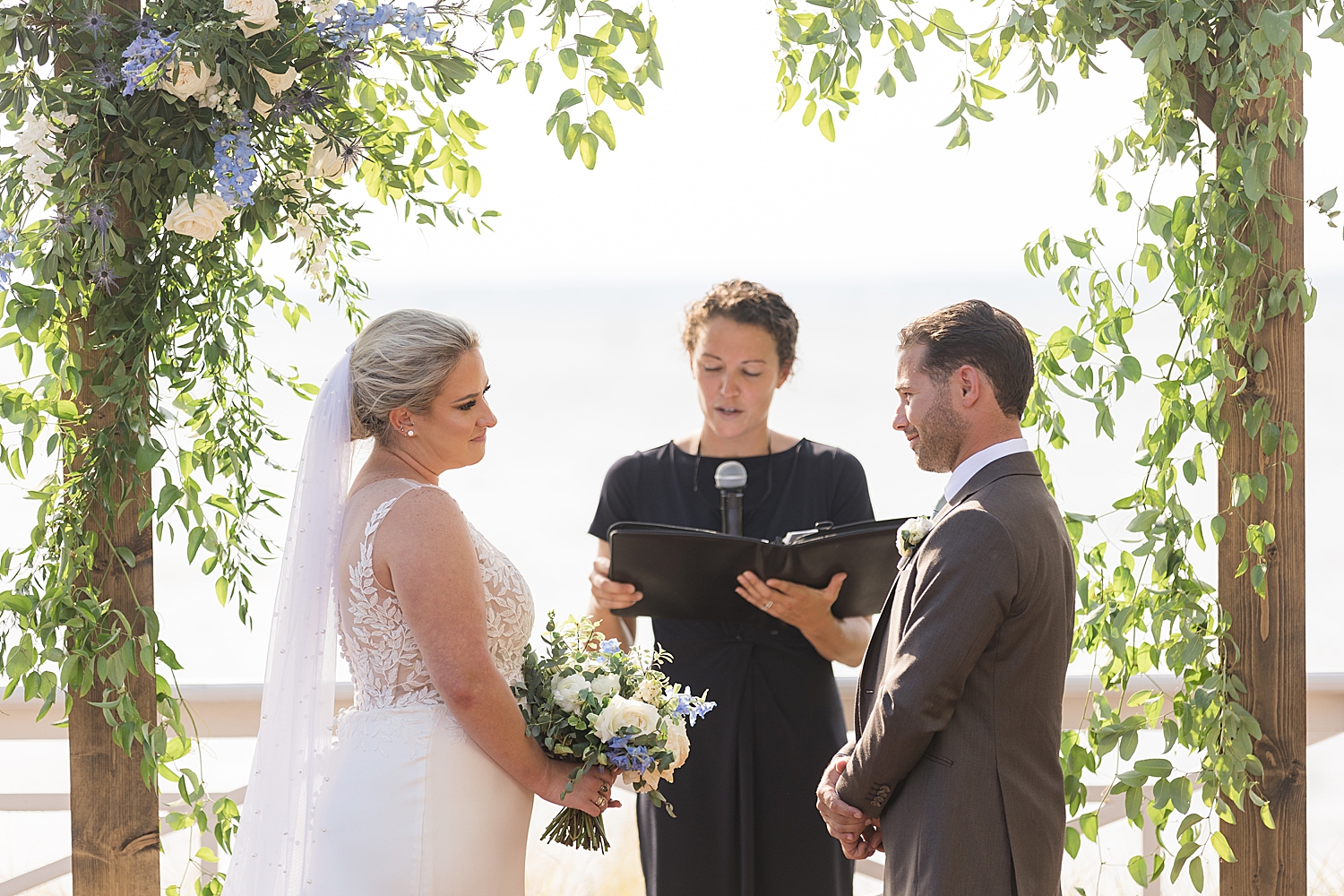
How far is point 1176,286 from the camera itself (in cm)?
216

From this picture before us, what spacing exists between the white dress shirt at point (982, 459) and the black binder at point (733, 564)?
399 millimetres

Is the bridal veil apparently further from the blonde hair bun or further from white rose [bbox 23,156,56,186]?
white rose [bbox 23,156,56,186]

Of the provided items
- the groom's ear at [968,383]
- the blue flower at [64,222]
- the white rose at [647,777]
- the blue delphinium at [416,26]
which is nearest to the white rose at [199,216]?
the blue flower at [64,222]

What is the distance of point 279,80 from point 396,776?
1330mm

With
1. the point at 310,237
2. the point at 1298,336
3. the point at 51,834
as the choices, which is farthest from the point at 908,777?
the point at 51,834

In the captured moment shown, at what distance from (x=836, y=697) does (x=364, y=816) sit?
117 centimetres

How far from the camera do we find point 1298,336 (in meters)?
2.17

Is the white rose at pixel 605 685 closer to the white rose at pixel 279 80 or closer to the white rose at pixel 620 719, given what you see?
the white rose at pixel 620 719

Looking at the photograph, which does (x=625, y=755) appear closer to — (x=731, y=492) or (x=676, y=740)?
(x=676, y=740)

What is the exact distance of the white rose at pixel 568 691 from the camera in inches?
81.0

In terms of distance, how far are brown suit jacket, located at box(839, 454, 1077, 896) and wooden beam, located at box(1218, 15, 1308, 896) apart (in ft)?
1.93

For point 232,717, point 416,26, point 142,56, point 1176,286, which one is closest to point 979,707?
point 1176,286

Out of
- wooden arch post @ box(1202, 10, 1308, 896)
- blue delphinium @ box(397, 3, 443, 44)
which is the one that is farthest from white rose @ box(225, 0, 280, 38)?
wooden arch post @ box(1202, 10, 1308, 896)

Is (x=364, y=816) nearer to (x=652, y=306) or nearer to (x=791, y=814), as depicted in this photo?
(x=791, y=814)
